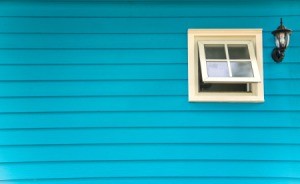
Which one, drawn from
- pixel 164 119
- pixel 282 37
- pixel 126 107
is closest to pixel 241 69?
pixel 282 37

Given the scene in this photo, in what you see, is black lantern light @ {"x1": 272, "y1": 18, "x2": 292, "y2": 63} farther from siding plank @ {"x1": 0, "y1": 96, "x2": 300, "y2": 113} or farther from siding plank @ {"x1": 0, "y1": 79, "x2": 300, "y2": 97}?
siding plank @ {"x1": 0, "y1": 96, "x2": 300, "y2": 113}

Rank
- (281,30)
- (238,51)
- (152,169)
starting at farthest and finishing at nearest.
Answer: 1. (238,51)
2. (152,169)
3. (281,30)

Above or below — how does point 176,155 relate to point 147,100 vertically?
below

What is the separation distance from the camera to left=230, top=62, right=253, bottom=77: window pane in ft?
9.20

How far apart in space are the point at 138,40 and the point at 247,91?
104 cm

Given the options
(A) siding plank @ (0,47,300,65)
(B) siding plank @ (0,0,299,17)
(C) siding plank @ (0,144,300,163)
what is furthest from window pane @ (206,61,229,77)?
(C) siding plank @ (0,144,300,163)

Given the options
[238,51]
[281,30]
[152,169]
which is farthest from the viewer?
[238,51]

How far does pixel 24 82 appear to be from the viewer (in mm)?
2830

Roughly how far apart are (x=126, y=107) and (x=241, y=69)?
1.03m

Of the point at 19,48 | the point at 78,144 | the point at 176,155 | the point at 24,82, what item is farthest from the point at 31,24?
the point at 176,155

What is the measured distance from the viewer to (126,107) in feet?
9.32

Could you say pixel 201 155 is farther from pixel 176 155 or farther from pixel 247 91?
pixel 247 91

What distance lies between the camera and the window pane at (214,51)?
2896mm

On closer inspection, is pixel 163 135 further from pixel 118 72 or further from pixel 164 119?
pixel 118 72
